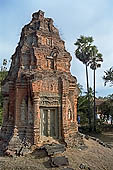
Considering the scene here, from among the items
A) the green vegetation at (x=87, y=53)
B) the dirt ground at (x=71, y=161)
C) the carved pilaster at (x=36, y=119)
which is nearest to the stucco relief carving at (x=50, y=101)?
the carved pilaster at (x=36, y=119)

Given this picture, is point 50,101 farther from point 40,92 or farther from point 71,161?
point 71,161

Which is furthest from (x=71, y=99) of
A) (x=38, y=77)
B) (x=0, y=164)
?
(x=0, y=164)

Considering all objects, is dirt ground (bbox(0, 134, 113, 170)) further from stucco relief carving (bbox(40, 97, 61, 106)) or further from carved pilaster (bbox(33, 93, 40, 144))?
stucco relief carving (bbox(40, 97, 61, 106))

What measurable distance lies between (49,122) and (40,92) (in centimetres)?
193

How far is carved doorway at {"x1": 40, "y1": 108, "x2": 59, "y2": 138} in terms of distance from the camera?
1145 centimetres

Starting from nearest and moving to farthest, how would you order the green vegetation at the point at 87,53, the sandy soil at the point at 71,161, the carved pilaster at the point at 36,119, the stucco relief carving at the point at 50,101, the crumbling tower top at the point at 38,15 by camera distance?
the sandy soil at the point at 71,161 → the carved pilaster at the point at 36,119 → the stucco relief carving at the point at 50,101 → the crumbling tower top at the point at 38,15 → the green vegetation at the point at 87,53

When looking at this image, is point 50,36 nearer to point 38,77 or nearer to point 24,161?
point 38,77

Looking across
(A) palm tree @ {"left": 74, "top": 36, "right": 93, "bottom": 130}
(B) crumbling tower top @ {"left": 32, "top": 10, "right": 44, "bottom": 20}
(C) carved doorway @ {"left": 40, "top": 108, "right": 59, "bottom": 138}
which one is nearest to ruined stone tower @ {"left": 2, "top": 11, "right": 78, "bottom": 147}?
(C) carved doorway @ {"left": 40, "top": 108, "right": 59, "bottom": 138}

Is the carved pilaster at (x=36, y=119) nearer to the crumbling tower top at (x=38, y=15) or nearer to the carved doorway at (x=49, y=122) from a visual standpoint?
the carved doorway at (x=49, y=122)

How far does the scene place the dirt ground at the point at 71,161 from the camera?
8477 millimetres

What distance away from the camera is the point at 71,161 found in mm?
9281

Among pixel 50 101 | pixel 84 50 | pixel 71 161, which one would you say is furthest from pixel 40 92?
pixel 84 50

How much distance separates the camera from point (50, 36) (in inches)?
524

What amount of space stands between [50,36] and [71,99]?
4641 mm
